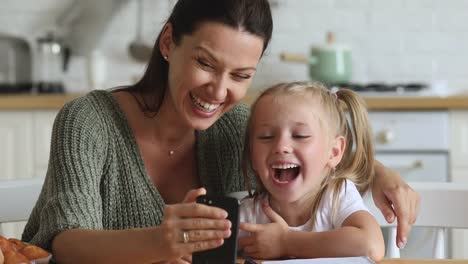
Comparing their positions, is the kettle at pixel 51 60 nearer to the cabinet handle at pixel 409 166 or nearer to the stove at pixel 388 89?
the stove at pixel 388 89

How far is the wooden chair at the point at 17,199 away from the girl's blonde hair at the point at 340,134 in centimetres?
43

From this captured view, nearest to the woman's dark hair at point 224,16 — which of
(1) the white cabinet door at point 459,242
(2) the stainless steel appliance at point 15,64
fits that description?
(1) the white cabinet door at point 459,242

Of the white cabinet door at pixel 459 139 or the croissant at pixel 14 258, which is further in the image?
the white cabinet door at pixel 459 139

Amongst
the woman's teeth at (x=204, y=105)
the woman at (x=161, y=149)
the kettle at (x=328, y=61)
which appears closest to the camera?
the woman at (x=161, y=149)

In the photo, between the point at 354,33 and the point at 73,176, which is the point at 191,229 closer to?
the point at 73,176

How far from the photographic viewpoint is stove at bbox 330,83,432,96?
2.99 m

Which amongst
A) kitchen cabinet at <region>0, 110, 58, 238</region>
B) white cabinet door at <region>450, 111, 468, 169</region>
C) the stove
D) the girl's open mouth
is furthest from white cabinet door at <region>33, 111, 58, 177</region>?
the girl's open mouth

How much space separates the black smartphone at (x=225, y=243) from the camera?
111cm

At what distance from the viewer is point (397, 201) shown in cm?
148

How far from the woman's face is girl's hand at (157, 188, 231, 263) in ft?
1.19

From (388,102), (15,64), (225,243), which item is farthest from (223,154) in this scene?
(15,64)

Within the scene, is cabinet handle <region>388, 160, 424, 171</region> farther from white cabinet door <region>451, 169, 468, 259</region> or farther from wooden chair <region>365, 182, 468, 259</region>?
wooden chair <region>365, 182, 468, 259</region>

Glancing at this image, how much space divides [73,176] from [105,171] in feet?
0.65

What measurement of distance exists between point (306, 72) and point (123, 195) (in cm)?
199
